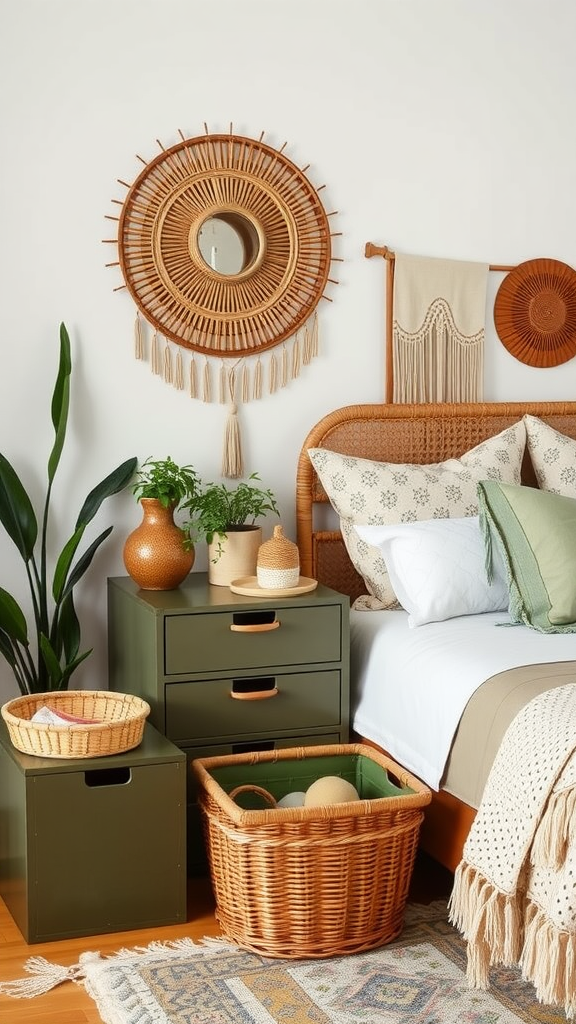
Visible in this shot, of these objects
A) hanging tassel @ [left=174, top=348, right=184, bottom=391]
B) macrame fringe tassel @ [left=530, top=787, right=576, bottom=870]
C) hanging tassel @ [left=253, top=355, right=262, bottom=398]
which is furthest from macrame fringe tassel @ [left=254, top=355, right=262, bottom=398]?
macrame fringe tassel @ [left=530, top=787, right=576, bottom=870]

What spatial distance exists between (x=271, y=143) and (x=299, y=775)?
1.74 metres

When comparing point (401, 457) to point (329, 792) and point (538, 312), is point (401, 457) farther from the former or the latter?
point (329, 792)

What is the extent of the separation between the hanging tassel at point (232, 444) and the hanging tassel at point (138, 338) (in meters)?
0.27

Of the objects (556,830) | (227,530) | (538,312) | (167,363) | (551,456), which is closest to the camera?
(556,830)

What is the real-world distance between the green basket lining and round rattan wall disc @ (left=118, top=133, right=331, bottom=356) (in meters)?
1.19

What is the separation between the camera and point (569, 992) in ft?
6.55

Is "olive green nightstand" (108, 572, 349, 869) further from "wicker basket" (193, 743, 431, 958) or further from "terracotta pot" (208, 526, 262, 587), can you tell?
"wicker basket" (193, 743, 431, 958)

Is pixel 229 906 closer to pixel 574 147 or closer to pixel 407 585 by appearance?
pixel 407 585

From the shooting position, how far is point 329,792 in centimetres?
263

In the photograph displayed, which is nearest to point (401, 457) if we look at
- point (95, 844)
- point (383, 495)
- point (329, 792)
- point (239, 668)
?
point (383, 495)

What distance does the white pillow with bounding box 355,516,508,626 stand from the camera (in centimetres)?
295

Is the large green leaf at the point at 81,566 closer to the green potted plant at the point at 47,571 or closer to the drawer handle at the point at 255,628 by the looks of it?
the green potted plant at the point at 47,571

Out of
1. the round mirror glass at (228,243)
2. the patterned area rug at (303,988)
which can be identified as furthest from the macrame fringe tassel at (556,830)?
the round mirror glass at (228,243)

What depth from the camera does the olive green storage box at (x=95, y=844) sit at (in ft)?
8.30
